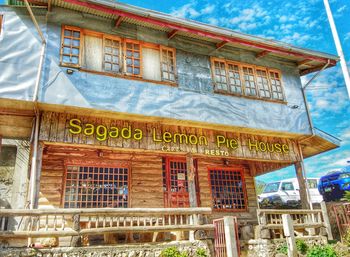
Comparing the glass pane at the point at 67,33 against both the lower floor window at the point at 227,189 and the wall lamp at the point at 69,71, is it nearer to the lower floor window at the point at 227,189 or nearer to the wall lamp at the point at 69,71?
the wall lamp at the point at 69,71

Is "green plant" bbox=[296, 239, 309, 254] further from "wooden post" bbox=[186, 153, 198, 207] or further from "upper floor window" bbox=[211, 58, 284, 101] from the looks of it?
"upper floor window" bbox=[211, 58, 284, 101]

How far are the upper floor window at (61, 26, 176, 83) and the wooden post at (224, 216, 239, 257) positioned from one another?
6098 millimetres

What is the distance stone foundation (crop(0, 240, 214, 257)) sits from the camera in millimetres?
8305

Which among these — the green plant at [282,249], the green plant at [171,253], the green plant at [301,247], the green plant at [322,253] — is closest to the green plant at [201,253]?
the green plant at [171,253]

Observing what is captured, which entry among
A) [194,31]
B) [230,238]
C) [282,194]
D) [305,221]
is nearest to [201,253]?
[230,238]

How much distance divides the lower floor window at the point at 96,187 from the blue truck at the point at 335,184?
12.2 meters

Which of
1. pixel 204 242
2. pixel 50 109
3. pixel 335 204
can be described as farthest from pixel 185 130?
pixel 335 204

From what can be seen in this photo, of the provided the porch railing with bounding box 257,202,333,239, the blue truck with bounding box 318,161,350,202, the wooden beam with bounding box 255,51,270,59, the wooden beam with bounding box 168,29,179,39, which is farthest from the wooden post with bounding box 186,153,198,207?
the blue truck with bounding box 318,161,350,202

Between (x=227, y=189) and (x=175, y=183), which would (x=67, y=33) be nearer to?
(x=175, y=183)

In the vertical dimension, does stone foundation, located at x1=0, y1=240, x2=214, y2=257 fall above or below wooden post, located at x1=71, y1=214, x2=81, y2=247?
below

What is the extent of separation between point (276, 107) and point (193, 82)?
4.10m

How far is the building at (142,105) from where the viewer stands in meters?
10.5

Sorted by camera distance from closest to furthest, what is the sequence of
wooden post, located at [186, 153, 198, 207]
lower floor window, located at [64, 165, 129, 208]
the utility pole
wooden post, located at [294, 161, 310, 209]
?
wooden post, located at [186, 153, 198, 207]
lower floor window, located at [64, 165, 129, 208]
wooden post, located at [294, 161, 310, 209]
the utility pole

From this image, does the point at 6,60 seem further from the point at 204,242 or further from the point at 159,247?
the point at 204,242
